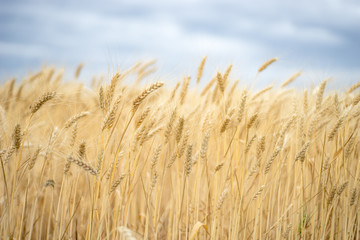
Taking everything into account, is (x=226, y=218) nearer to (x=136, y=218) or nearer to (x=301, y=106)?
(x=136, y=218)

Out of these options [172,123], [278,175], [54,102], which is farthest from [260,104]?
[54,102]

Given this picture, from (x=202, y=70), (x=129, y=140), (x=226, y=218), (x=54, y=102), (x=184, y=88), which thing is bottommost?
(x=226, y=218)

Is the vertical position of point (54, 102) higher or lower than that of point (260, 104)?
lower

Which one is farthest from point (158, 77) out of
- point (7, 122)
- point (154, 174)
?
point (7, 122)

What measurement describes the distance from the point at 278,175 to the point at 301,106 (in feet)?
2.04

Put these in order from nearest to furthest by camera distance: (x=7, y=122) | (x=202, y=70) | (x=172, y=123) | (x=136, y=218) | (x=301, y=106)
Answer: (x=172, y=123)
(x=7, y=122)
(x=301, y=106)
(x=136, y=218)
(x=202, y=70)

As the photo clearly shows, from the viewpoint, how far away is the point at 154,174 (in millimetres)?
1661

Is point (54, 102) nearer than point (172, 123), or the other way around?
point (172, 123)

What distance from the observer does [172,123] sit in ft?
5.41

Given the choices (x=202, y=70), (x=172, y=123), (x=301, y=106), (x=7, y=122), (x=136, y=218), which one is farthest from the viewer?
(x=202, y=70)

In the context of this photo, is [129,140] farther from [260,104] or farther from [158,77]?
[260,104]

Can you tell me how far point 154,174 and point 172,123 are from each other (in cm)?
34

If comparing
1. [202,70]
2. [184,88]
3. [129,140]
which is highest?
[202,70]

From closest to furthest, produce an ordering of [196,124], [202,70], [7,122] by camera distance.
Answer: [7,122] < [196,124] < [202,70]
